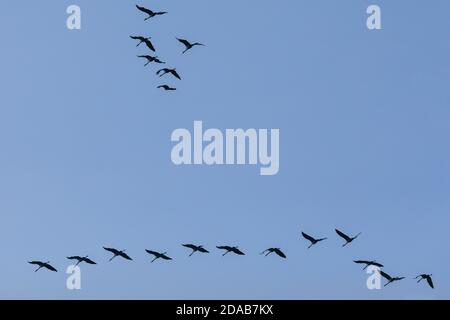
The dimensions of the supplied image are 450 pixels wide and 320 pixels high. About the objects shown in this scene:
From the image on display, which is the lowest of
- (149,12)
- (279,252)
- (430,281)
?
(430,281)

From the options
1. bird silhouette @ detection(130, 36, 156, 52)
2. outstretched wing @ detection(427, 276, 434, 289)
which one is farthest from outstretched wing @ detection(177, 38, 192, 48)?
outstretched wing @ detection(427, 276, 434, 289)

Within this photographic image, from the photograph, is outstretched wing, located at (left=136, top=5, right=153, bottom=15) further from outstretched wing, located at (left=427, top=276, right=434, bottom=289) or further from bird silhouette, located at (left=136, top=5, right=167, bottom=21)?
outstretched wing, located at (left=427, top=276, right=434, bottom=289)

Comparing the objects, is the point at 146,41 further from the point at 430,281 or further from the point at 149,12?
the point at 430,281

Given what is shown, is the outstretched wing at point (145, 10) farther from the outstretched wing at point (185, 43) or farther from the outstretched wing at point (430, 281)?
the outstretched wing at point (430, 281)

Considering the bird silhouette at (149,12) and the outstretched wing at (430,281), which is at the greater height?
the bird silhouette at (149,12)

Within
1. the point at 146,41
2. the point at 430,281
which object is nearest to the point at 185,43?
the point at 146,41

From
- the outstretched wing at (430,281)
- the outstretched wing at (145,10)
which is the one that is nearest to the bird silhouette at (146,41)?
the outstretched wing at (145,10)

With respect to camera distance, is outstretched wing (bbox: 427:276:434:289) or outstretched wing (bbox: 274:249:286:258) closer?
outstretched wing (bbox: 427:276:434:289)

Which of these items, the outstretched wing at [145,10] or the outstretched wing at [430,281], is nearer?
the outstretched wing at [145,10]

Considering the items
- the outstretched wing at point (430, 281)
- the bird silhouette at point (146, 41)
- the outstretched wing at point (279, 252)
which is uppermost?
the bird silhouette at point (146, 41)

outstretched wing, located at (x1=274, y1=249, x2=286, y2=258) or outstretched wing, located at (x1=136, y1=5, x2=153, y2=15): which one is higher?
outstretched wing, located at (x1=136, y1=5, x2=153, y2=15)
